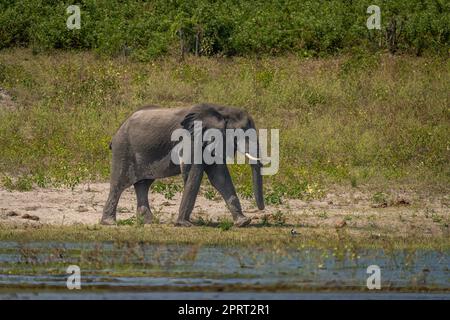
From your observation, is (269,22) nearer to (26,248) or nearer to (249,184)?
(249,184)

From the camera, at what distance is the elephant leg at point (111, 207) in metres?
17.0

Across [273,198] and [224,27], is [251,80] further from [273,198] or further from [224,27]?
[273,198]

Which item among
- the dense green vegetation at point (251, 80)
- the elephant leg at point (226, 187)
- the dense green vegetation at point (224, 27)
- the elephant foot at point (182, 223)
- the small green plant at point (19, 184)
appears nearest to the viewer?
the elephant foot at point (182, 223)

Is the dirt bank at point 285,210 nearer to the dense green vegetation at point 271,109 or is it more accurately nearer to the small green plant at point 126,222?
the dense green vegetation at point 271,109

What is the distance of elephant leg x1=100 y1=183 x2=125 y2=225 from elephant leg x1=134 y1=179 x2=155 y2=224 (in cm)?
30

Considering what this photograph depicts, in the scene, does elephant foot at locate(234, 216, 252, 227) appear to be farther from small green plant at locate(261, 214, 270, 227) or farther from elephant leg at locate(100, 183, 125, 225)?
elephant leg at locate(100, 183, 125, 225)

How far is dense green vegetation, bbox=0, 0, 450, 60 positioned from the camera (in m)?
26.0

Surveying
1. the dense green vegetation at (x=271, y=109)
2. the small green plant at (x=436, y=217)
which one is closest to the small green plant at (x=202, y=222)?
the dense green vegetation at (x=271, y=109)

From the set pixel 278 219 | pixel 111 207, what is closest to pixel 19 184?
pixel 111 207

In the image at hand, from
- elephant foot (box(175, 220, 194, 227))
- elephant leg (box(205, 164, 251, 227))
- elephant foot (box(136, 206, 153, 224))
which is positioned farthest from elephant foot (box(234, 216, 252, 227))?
elephant foot (box(136, 206, 153, 224))

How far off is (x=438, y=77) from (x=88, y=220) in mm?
9246

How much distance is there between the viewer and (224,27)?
2627 centimetres
